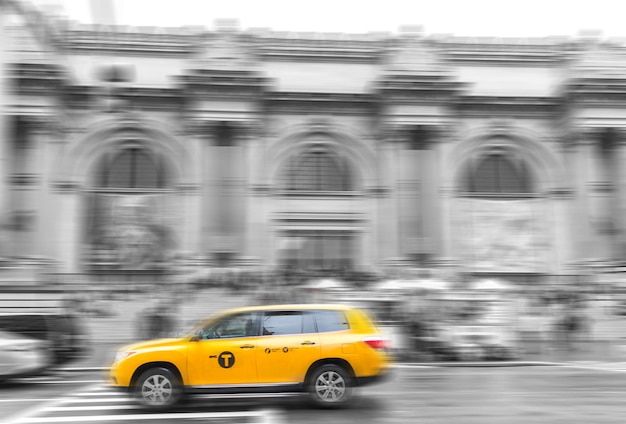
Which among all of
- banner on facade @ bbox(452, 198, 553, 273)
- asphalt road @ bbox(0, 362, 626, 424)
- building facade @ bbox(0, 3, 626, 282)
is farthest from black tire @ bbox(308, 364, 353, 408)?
banner on facade @ bbox(452, 198, 553, 273)

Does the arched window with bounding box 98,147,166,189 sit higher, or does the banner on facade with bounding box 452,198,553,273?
the arched window with bounding box 98,147,166,189

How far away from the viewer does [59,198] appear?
27781mm

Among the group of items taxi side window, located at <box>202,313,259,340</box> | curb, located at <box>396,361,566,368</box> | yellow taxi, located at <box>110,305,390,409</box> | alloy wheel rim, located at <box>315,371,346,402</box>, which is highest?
taxi side window, located at <box>202,313,259,340</box>

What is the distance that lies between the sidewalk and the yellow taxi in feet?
26.1

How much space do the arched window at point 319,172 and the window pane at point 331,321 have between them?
19.3 meters

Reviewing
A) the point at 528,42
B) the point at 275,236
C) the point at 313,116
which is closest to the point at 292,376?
the point at 275,236

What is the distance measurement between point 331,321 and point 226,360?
174 centimetres

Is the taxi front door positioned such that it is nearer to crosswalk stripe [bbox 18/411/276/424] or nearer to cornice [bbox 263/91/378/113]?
crosswalk stripe [bbox 18/411/276/424]

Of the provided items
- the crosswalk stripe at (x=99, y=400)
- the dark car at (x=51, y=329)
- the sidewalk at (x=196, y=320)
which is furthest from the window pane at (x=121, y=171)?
the crosswalk stripe at (x=99, y=400)

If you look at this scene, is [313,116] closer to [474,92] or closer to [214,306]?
[474,92]

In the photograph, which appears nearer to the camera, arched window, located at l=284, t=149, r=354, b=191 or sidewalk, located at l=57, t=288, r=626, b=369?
sidewalk, located at l=57, t=288, r=626, b=369

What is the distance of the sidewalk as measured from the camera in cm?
1834

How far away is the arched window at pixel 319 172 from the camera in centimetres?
2938

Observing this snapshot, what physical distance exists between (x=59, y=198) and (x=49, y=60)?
235 inches
